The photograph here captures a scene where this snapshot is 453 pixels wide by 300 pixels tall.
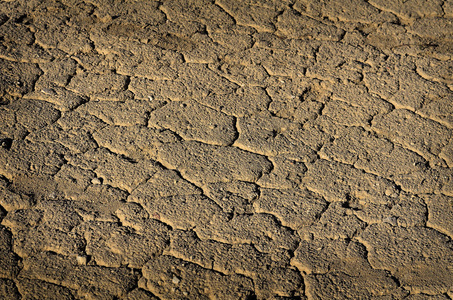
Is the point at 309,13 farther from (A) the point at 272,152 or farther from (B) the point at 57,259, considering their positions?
(B) the point at 57,259

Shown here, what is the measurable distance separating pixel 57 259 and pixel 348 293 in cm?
146

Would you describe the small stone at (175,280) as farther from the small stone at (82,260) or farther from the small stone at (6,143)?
the small stone at (6,143)

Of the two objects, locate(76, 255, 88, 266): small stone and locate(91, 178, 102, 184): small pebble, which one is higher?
locate(91, 178, 102, 184): small pebble

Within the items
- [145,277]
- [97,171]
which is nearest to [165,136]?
[97,171]

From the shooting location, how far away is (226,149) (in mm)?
3531

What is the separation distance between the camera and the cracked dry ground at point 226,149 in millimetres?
2836

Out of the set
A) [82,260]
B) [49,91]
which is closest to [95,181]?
[82,260]

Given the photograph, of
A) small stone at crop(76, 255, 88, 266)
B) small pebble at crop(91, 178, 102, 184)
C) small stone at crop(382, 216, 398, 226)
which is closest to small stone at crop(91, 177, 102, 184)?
small pebble at crop(91, 178, 102, 184)

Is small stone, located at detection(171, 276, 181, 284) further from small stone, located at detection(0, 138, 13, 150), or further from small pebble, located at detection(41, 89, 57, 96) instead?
small pebble, located at detection(41, 89, 57, 96)

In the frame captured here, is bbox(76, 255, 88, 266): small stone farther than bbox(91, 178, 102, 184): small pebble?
No

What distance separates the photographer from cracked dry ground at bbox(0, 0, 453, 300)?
2.84 meters

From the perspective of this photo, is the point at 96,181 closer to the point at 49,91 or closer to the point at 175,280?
the point at 175,280

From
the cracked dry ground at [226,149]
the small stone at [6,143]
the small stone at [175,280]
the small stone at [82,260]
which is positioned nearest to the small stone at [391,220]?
the cracked dry ground at [226,149]

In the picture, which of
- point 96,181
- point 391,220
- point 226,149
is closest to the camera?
point 391,220
